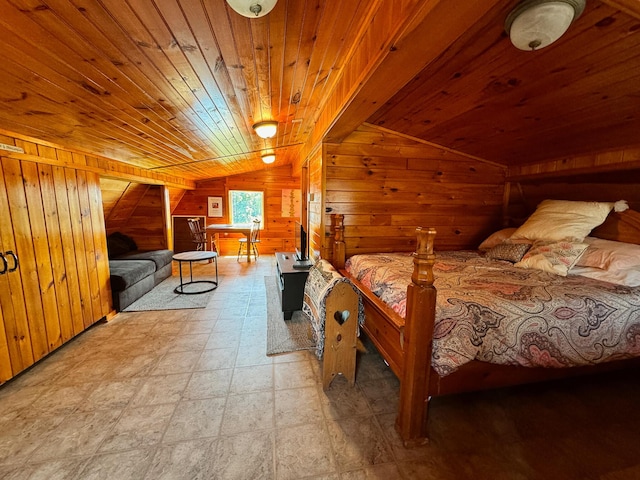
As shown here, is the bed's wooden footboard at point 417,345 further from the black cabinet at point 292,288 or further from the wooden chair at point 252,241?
the wooden chair at point 252,241

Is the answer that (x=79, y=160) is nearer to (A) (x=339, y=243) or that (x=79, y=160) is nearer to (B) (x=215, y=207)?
(A) (x=339, y=243)

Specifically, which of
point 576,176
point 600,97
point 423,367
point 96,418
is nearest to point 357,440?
point 423,367

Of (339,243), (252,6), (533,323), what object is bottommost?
(533,323)

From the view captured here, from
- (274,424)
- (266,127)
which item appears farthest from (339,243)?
(274,424)

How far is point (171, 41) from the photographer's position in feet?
3.63

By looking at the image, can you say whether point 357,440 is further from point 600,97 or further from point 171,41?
point 600,97

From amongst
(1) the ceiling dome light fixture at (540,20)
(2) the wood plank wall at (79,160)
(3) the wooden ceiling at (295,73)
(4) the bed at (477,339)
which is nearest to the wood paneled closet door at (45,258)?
(2) the wood plank wall at (79,160)

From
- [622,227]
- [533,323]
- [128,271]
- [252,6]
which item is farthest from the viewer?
[128,271]

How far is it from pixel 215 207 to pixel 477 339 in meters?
6.17

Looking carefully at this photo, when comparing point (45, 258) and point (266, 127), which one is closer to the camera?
point (45, 258)

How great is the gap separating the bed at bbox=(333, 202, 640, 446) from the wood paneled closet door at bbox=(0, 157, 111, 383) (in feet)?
8.16

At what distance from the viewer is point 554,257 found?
2059 millimetres

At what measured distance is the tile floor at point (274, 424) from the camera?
122 centimetres

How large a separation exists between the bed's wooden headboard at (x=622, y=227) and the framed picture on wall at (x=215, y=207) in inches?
253
